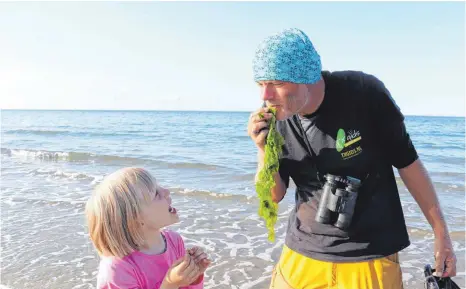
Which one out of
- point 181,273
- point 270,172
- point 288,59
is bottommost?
point 181,273

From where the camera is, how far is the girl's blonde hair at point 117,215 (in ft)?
7.28

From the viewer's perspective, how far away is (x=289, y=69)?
2234mm

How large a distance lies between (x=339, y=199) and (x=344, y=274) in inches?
18.0

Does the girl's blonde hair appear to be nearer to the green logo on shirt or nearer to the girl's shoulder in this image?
the girl's shoulder

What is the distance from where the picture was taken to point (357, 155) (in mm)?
2420

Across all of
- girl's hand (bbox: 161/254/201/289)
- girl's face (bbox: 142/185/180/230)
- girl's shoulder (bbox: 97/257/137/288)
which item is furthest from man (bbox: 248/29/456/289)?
girl's shoulder (bbox: 97/257/137/288)

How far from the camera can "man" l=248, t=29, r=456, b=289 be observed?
91.3 inches

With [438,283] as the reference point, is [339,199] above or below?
above

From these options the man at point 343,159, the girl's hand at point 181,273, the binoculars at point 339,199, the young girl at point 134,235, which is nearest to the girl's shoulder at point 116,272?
the young girl at point 134,235

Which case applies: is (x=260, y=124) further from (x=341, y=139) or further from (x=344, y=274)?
(x=344, y=274)

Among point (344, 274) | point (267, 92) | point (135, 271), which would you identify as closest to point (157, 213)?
point (135, 271)

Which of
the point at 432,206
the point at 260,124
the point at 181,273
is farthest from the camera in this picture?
the point at 432,206

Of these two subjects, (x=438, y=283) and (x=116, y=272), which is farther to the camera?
(x=438, y=283)

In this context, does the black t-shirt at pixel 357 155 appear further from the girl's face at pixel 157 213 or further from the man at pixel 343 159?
the girl's face at pixel 157 213
